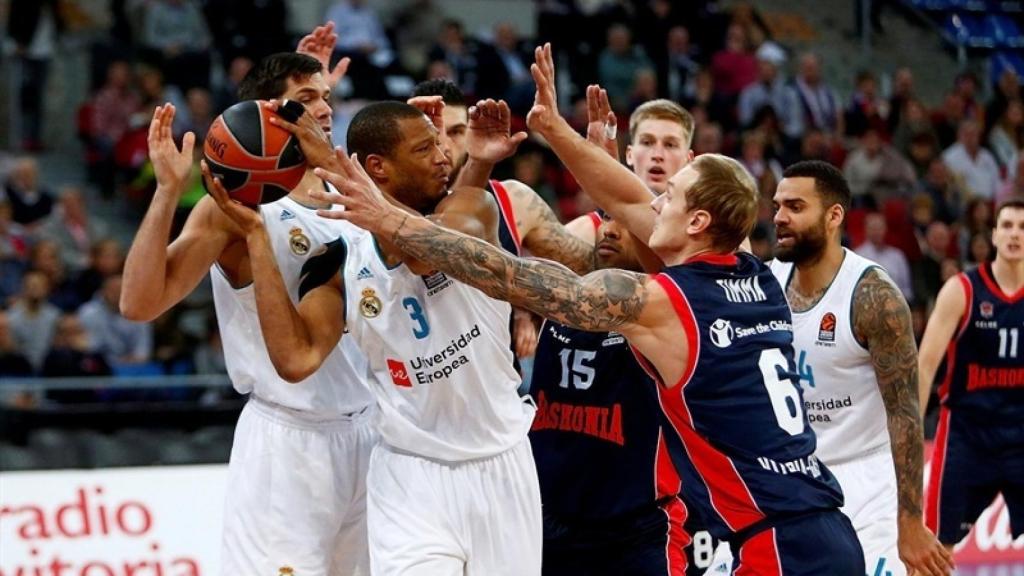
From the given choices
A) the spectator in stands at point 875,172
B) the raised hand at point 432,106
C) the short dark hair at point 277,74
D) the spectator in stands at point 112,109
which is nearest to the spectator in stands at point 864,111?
the spectator in stands at point 875,172

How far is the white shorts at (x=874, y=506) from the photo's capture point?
20.6 ft

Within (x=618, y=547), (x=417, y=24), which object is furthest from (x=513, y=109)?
(x=618, y=547)

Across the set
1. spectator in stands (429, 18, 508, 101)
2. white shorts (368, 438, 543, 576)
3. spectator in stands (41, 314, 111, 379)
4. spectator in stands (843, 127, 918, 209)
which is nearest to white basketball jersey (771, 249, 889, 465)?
white shorts (368, 438, 543, 576)

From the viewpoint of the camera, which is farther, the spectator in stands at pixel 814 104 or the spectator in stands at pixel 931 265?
the spectator in stands at pixel 814 104

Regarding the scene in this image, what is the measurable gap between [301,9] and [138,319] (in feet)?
37.2

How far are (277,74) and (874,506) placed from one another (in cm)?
291

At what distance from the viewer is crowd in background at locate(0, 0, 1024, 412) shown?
12078 mm

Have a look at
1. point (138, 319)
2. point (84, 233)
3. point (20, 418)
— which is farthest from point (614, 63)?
point (138, 319)

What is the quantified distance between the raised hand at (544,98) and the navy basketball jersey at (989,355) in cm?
395

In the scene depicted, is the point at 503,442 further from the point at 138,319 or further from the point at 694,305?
the point at 138,319

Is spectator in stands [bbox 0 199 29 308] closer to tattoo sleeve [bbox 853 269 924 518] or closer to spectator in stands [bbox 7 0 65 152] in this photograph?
spectator in stands [bbox 7 0 65 152]

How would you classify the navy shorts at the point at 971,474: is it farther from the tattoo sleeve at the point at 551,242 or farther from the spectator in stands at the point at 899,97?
the spectator in stands at the point at 899,97

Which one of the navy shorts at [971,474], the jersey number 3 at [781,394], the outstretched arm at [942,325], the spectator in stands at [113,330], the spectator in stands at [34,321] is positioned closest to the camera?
the jersey number 3 at [781,394]

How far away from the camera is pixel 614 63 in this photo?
1609 centimetres
